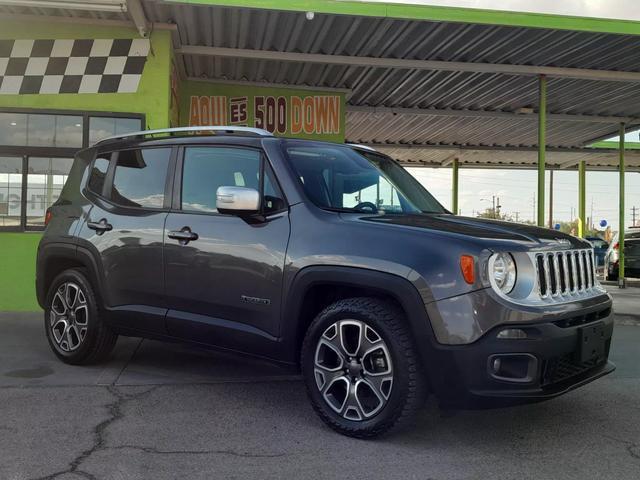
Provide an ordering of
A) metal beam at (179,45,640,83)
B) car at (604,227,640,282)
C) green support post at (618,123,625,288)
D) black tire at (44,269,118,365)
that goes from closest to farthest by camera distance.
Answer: black tire at (44,269,118,365), metal beam at (179,45,640,83), green support post at (618,123,625,288), car at (604,227,640,282)

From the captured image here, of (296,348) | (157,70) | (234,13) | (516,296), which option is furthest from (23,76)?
(516,296)

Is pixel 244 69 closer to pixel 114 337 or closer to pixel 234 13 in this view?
pixel 234 13

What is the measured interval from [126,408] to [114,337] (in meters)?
1.16

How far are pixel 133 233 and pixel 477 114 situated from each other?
33.5 ft

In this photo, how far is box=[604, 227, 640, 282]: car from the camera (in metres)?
13.9

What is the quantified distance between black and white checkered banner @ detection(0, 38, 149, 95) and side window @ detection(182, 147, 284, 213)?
13.3ft

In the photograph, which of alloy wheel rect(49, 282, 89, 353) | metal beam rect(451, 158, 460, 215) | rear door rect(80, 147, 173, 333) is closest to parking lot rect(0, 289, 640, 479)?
alloy wheel rect(49, 282, 89, 353)

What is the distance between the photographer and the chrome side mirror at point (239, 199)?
3789 millimetres

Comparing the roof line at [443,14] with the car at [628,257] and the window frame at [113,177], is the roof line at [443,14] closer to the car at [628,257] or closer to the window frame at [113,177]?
the window frame at [113,177]

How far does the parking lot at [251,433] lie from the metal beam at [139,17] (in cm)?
423

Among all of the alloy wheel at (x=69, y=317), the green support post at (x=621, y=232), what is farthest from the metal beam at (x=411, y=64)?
the alloy wheel at (x=69, y=317)

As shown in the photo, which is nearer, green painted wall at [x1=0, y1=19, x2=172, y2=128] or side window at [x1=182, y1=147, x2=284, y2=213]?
side window at [x1=182, y1=147, x2=284, y2=213]

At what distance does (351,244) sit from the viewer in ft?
11.8

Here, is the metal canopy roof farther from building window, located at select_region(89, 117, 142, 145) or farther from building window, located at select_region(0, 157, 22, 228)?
building window, located at select_region(0, 157, 22, 228)
